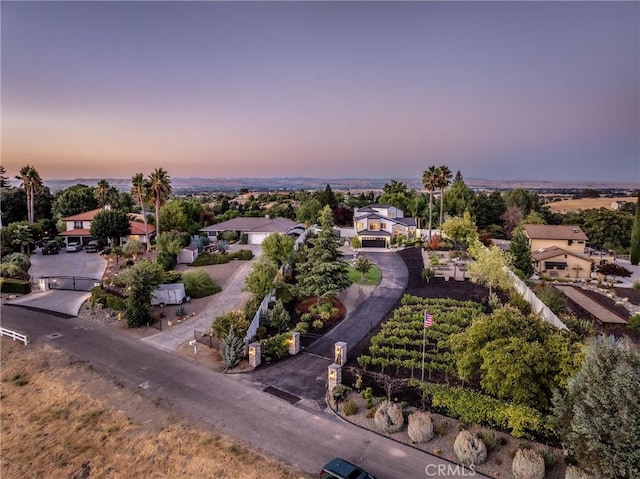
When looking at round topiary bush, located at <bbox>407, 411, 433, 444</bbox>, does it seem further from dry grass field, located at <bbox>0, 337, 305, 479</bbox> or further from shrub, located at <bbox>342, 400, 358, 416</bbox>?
dry grass field, located at <bbox>0, 337, 305, 479</bbox>

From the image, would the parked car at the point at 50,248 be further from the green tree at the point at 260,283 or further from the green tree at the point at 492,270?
the green tree at the point at 492,270

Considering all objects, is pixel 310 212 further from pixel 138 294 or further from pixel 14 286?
pixel 138 294

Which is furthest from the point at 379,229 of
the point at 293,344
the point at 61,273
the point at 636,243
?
the point at 61,273

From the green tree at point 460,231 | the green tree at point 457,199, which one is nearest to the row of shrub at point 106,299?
the green tree at point 460,231

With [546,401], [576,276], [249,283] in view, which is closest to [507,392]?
[546,401]

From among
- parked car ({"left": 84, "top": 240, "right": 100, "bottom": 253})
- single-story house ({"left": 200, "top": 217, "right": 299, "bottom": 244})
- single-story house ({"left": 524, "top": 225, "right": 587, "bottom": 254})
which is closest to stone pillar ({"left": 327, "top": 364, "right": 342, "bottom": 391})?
single-story house ({"left": 200, "top": 217, "right": 299, "bottom": 244})
